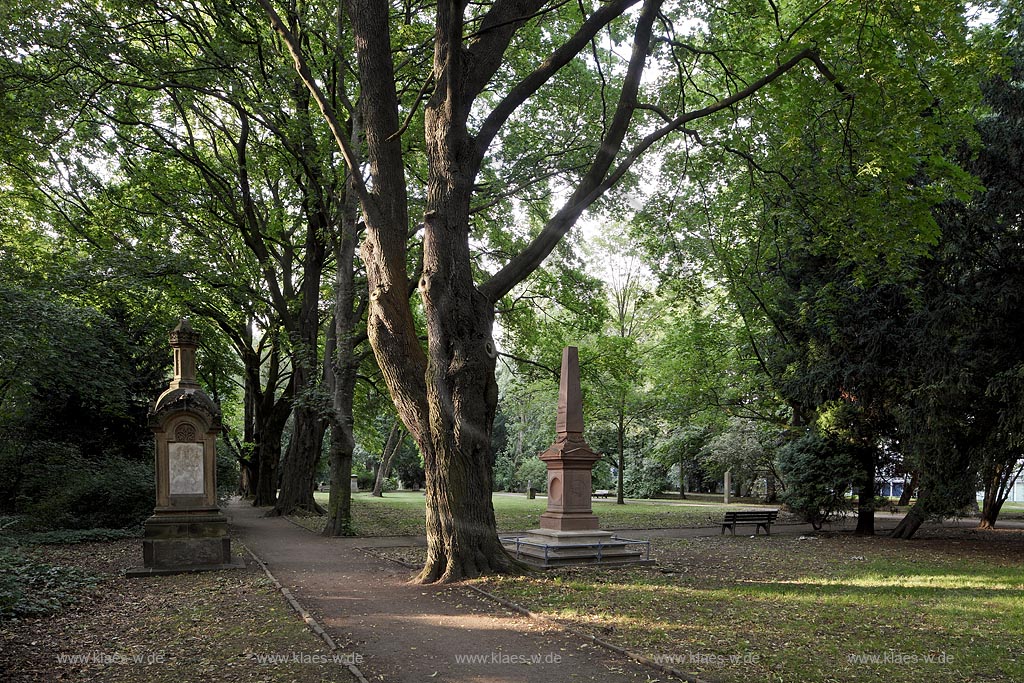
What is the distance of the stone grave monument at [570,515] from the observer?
42.9 feet

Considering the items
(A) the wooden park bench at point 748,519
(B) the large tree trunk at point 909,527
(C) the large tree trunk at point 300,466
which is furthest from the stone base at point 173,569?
(B) the large tree trunk at point 909,527

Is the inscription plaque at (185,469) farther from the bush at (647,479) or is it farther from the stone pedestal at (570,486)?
the bush at (647,479)

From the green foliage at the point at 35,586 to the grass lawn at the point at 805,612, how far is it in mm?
5551

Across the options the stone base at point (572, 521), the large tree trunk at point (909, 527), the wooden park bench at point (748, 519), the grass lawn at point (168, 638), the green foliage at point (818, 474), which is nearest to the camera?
the grass lawn at point (168, 638)

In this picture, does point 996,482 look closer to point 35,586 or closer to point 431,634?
point 431,634

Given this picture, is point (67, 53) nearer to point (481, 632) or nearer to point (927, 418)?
point (481, 632)

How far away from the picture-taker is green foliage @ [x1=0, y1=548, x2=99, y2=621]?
28.0ft

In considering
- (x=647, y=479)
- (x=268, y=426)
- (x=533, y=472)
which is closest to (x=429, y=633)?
(x=268, y=426)

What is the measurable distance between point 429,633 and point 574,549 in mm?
5757

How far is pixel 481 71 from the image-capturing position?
11227 mm

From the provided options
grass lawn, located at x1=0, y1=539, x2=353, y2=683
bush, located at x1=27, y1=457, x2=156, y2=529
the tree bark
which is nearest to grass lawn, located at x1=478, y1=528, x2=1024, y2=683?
the tree bark

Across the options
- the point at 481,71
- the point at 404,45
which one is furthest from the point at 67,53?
the point at 481,71

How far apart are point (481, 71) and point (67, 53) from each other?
29.5 ft

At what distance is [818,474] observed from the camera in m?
19.5
